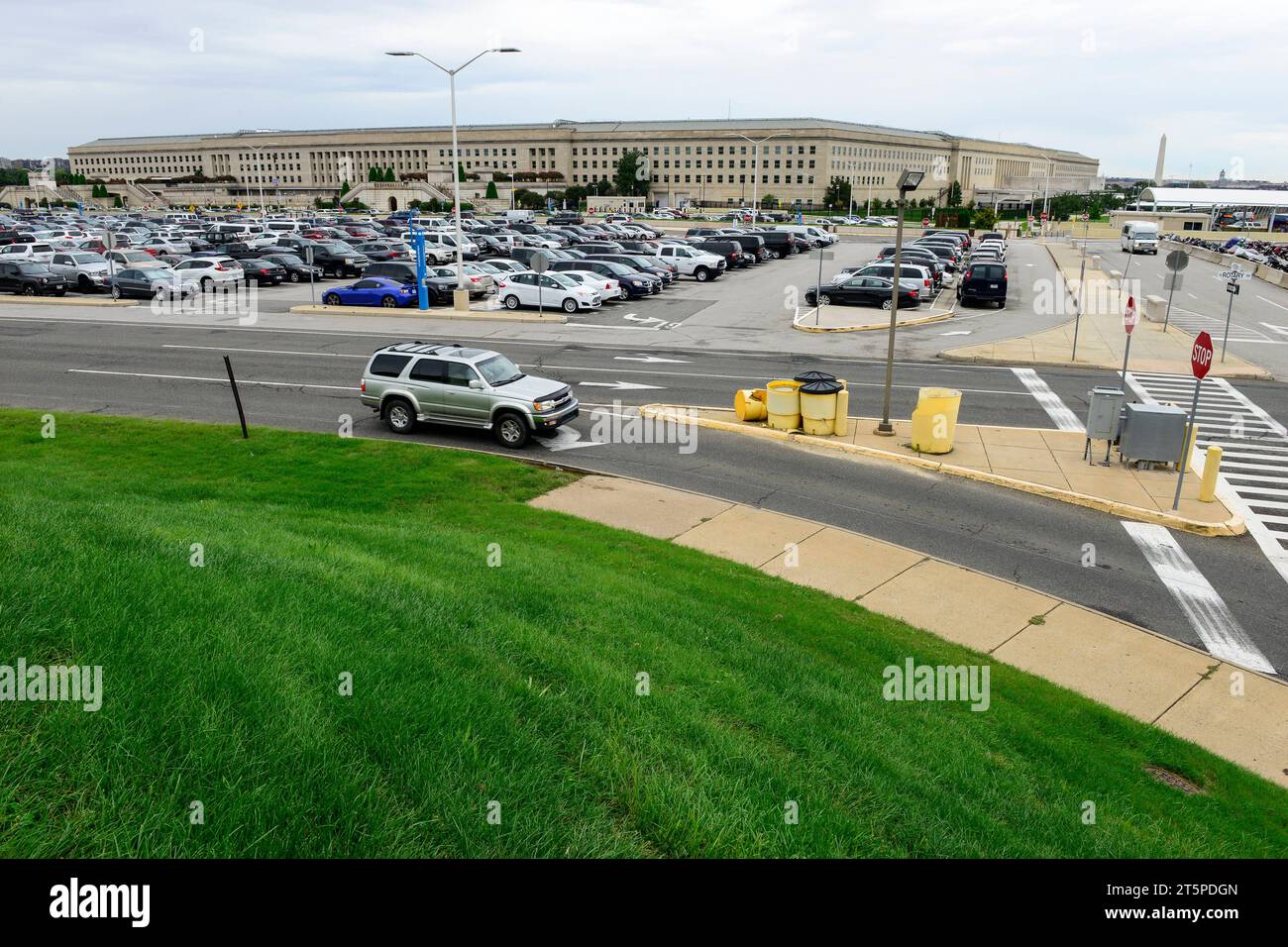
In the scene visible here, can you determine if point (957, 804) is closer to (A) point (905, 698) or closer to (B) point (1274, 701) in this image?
(A) point (905, 698)

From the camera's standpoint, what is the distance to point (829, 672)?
833 centimetres

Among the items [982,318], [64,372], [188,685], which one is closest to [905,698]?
[188,685]

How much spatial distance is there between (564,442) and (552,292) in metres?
19.9

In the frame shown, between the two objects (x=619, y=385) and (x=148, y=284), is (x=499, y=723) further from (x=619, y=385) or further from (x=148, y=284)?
(x=148, y=284)

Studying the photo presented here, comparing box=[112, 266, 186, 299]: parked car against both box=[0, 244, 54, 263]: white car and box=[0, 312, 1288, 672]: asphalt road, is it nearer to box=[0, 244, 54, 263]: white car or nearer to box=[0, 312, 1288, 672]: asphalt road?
box=[0, 312, 1288, 672]: asphalt road

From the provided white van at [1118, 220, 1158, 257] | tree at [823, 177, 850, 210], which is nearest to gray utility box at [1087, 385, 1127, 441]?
white van at [1118, 220, 1158, 257]

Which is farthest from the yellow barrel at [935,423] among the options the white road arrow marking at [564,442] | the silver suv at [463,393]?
the silver suv at [463,393]

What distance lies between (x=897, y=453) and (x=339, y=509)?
10227 mm

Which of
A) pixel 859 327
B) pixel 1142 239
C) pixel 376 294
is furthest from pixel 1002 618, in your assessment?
pixel 1142 239

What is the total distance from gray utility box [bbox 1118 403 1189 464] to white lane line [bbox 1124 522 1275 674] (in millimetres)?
2713

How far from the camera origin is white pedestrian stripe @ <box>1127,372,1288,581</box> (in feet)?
47.2

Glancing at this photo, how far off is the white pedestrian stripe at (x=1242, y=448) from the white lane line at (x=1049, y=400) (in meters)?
2.28

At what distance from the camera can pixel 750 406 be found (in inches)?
769

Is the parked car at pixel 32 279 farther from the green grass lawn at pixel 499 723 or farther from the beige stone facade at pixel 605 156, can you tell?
the beige stone facade at pixel 605 156
